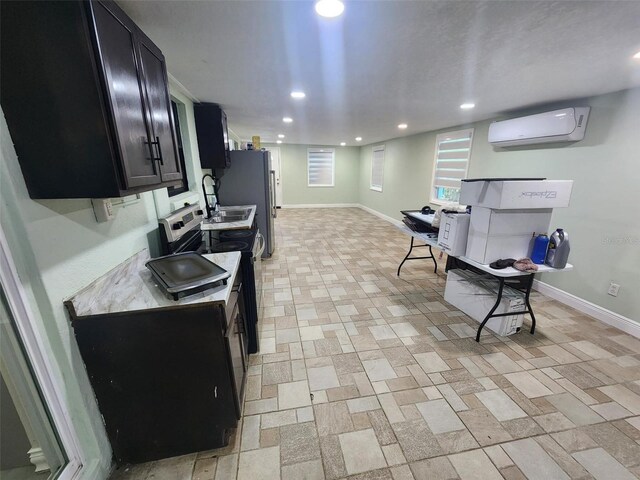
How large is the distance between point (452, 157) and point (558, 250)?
3.06 metres

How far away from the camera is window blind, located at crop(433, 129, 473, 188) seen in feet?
14.1

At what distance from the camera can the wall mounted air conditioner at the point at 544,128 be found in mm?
2600

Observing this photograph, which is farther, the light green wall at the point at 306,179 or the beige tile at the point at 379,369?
the light green wall at the point at 306,179

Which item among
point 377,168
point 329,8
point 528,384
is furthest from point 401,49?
point 377,168

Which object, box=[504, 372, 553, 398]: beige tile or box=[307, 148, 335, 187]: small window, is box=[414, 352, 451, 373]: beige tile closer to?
box=[504, 372, 553, 398]: beige tile

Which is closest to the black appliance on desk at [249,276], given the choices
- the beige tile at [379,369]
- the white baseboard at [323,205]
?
the beige tile at [379,369]

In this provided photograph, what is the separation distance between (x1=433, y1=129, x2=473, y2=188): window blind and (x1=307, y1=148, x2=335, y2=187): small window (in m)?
4.28

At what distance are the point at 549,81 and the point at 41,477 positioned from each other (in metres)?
3.97

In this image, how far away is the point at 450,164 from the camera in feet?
15.4

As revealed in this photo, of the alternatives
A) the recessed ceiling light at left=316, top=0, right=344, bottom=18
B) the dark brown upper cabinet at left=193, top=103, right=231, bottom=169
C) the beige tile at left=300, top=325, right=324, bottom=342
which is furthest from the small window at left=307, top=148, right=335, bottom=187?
the recessed ceiling light at left=316, top=0, right=344, bottom=18

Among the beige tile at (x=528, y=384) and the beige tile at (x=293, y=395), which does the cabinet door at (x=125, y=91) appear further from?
the beige tile at (x=528, y=384)

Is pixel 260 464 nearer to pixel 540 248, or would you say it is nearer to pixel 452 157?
pixel 540 248

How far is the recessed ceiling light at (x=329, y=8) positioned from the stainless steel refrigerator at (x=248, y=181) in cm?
273

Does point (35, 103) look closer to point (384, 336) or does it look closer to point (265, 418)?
point (265, 418)
